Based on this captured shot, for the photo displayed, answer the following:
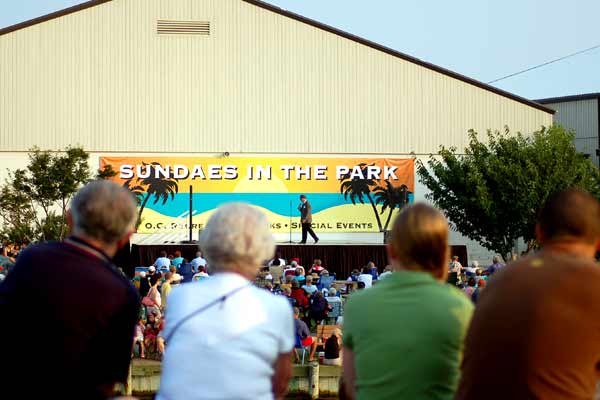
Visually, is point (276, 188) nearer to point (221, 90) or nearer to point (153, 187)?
point (221, 90)

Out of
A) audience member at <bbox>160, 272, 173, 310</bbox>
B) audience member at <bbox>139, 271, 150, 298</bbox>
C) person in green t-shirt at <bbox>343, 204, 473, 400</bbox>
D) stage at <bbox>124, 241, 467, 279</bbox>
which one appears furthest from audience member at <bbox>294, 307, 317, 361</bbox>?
stage at <bbox>124, 241, 467, 279</bbox>

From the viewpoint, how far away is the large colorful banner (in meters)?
40.7

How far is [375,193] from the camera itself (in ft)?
136

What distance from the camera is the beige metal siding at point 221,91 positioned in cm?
4188

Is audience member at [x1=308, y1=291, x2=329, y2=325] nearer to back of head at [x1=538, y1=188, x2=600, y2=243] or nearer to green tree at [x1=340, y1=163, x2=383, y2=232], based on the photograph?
back of head at [x1=538, y1=188, x2=600, y2=243]

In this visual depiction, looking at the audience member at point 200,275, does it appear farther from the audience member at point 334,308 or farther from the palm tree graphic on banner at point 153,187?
the palm tree graphic on banner at point 153,187

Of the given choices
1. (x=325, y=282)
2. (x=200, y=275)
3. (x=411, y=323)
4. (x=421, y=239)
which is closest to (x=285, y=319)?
(x=411, y=323)

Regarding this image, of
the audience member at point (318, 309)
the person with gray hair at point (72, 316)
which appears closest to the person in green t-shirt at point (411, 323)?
the person with gray hair at point (72, 316)

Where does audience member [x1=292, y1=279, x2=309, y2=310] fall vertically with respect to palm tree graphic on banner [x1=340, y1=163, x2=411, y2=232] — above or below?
below

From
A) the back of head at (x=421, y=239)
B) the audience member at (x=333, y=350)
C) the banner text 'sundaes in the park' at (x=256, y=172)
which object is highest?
the banner text 'sundaes in the park' at (x=256, y=172)

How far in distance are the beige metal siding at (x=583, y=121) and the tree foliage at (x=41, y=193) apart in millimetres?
26762

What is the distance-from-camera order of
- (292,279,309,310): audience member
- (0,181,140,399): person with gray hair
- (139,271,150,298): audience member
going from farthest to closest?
(139,271,150,298): audience member
(292,279,309,310): audience member
(0,181,140,399): person with gray hair

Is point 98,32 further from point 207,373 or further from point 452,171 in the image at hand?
point 207,373

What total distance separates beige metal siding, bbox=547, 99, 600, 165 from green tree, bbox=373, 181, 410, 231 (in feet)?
45.4
